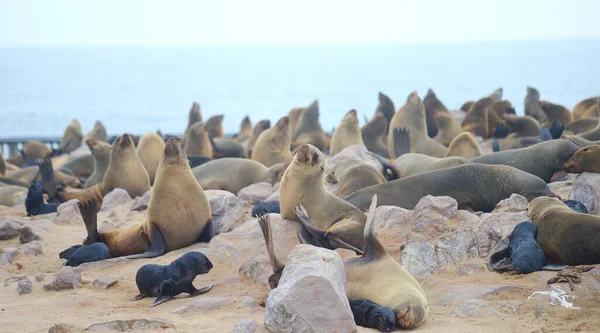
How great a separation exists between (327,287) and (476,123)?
9.72 m

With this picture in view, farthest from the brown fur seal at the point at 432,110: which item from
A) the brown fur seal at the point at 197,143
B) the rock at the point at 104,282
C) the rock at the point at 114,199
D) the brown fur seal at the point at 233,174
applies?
the rock at the point at 104,282

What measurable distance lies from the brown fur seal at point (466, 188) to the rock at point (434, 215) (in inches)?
44.3

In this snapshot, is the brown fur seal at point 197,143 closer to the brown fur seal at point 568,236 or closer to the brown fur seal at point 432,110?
the brown fur seal at point 432,110

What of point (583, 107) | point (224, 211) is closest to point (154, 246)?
point (224, 211)

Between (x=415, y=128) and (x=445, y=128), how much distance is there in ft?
4.59

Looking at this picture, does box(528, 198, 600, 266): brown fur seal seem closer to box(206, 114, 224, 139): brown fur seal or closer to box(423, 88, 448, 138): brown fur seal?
box(423, 88, 448, 138): brown fur seal

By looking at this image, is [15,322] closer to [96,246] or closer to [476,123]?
[96,246]

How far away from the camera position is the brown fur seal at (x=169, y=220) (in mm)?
6016

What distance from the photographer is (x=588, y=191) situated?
5.78m

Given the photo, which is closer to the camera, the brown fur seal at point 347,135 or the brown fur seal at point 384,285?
the brown fur seal at point 384,285

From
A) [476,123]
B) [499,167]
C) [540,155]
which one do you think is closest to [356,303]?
[499,167]

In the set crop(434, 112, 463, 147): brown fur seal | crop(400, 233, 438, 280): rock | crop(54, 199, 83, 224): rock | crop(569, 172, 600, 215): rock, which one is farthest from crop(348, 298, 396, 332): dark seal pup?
crop(434, 112, 463, 147): brown fur seal

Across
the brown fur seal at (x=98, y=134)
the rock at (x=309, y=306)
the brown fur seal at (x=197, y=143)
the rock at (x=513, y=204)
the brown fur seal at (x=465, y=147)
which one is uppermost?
the rock at (x=309, y=306)

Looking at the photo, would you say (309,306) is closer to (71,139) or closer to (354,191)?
(354,191)
